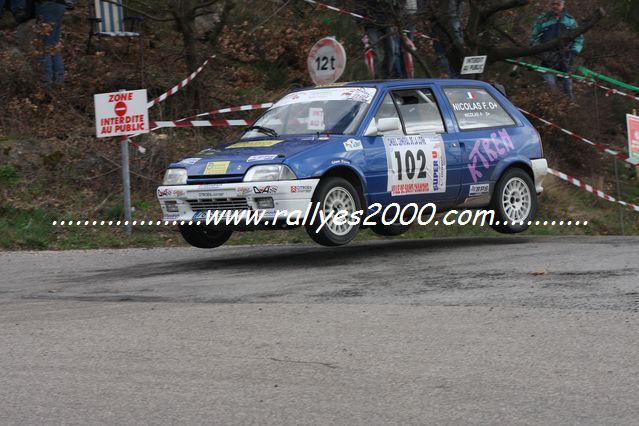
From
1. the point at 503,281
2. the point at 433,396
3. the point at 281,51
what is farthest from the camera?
the point at 281,51

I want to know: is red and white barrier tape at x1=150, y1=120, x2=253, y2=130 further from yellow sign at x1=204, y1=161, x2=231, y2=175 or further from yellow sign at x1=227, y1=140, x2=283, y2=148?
yellow sign at x1=204, y1=161, x2=231, y2=175

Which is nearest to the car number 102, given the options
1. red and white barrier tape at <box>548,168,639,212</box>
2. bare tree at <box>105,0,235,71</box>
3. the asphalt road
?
the asphalt road

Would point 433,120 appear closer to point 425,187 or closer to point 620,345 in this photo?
point 425,187

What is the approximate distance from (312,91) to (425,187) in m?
1.62

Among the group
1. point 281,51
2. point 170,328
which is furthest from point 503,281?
point 281,51

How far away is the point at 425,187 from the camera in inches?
466

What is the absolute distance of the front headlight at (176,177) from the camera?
36.3 feet

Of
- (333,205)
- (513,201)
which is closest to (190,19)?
(513,201)

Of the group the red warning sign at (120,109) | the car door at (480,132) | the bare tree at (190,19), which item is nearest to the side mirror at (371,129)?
the car door at (480,132)

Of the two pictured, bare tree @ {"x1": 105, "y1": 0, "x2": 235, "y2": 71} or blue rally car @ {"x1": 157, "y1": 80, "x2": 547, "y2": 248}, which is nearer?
blue rally car @ {"x1": 157, "y1": 80, "x2": 547, "y2": 248}

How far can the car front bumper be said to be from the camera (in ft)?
34.4

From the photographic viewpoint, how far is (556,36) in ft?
65.9

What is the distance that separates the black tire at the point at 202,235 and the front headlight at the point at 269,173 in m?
1.12

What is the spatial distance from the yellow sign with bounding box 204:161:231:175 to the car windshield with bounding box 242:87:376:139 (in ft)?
3.35
